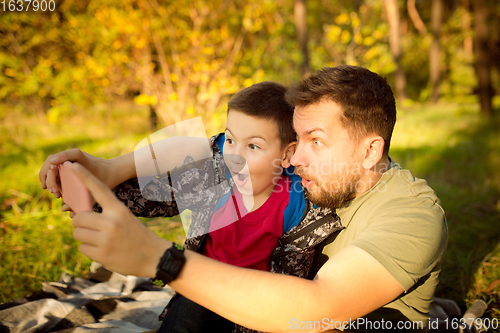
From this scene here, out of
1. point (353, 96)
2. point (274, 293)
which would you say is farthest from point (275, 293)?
point (353, 96)

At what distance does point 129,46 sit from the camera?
5684 millimetres

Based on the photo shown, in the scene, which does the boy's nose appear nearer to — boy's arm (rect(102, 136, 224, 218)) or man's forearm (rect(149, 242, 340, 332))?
boy's arm (rect(102, 136, 224, 218))

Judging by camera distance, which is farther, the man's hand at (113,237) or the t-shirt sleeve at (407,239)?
the t-shirt sleeve at (407,239)

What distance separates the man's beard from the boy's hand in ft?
3.12

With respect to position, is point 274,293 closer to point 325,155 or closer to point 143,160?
point 325,155

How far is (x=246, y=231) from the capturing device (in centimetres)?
160

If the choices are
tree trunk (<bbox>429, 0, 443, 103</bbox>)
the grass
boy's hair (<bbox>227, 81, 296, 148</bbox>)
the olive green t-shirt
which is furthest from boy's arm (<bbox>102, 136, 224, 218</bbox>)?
tree trunk (<bbox>429, 0, 443, 103</bbox>)

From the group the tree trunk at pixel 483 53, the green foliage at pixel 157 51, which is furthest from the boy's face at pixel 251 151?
the tree trunk at pixel 483 53

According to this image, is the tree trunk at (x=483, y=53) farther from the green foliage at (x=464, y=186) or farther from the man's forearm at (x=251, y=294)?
the man's forearm at (x=251, y=294)

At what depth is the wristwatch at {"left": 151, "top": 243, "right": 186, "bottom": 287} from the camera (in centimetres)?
91

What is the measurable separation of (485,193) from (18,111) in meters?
9.12

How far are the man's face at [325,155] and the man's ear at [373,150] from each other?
0.18ft

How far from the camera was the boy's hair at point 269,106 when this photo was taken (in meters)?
1.62

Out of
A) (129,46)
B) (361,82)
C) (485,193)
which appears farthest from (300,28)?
(361,82)
